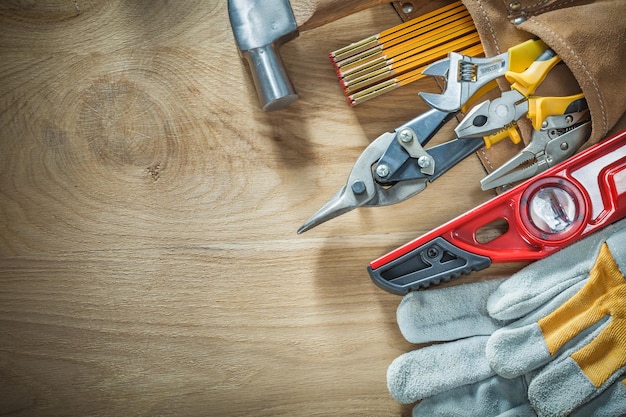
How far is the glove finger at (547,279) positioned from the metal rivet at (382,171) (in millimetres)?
230

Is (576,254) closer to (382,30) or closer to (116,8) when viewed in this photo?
(382,30)

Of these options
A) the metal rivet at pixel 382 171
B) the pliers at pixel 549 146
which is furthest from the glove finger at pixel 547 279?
the metal rivet at pixel 382 171

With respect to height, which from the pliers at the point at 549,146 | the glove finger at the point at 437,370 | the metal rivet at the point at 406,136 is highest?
the metal rivet at the point at 406,136

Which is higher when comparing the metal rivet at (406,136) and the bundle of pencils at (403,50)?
the bundle of pencils at (403,50)

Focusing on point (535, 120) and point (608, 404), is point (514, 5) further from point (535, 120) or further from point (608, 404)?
point (608, 404)

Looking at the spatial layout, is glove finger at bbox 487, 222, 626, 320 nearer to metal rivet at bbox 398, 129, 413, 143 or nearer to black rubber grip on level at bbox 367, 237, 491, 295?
black rubber grip on level at bbox 367, 237, 491, 295

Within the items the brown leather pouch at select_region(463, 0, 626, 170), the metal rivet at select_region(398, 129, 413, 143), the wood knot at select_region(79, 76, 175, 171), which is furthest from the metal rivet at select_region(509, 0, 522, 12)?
the wood knot at select_region(79, 76, 175, 171)

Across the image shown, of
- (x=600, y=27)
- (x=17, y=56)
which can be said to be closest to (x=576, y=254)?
(x=600, y=27)

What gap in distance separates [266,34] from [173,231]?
0.97 feet

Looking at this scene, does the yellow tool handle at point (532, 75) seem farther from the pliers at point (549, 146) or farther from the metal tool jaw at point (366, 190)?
the metal tool jaw at point (366, 190)

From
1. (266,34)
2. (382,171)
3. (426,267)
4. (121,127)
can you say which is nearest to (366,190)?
(382,171)

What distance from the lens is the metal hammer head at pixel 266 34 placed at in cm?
79

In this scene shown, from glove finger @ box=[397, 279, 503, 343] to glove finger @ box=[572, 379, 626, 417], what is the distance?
5.8 inches

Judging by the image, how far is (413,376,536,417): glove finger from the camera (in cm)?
81
